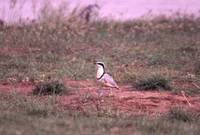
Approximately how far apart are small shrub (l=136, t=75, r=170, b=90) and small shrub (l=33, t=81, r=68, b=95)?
1321mm

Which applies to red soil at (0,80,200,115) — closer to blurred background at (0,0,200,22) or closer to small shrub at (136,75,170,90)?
small shrub at (136,75,170,90)

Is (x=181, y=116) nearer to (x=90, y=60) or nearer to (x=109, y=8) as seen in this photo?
(x=90, y=60)

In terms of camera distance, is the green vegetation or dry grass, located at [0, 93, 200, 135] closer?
dry grass, located at [0, 93, 200, 135]

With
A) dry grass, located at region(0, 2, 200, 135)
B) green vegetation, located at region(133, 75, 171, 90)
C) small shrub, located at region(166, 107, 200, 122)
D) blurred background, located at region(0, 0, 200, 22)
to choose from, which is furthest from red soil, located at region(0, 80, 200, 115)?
blurred background, located at region(0, 0, 200, 22)

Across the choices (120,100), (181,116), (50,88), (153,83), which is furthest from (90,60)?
(181,116)

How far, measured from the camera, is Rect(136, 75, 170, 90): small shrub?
11062 millimetres

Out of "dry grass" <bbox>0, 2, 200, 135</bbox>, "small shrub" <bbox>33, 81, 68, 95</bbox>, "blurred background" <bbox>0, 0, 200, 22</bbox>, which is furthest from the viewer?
"blurred background" <bbox>0, 0, 200, 22</bbox>

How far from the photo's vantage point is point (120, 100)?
10.1 m

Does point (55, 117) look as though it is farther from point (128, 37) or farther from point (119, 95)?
point (128, 37)

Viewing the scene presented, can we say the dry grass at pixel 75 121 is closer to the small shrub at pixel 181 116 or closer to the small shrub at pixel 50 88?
the small shrub at pixel 181 116

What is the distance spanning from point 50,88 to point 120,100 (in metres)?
1.19

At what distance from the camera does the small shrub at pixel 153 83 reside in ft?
36.3

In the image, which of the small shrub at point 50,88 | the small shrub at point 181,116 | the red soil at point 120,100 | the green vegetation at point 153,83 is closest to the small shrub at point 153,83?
the green vegetation at point 153,83

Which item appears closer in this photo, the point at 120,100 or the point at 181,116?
the point at 181,116
